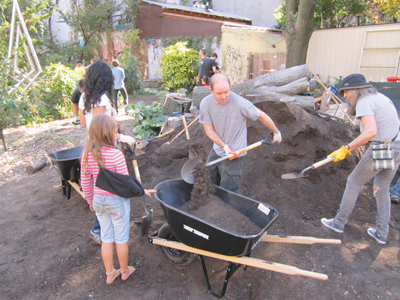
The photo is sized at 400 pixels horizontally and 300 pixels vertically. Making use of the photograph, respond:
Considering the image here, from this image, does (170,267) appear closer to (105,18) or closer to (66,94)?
(66,94)

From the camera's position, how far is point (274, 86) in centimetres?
694

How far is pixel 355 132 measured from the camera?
18.3 feet

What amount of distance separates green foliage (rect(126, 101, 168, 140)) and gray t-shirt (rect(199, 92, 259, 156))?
4.12 metres

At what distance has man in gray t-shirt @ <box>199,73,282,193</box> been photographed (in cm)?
278

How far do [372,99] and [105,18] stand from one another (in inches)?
695

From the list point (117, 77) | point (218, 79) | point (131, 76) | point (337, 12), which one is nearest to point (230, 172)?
point (218, 79)

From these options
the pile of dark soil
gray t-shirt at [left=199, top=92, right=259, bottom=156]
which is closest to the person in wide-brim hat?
gray t-shirt at [left=199, top=92, right=259, bottom=156]

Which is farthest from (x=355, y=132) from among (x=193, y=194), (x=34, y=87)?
(x=34, y=87)

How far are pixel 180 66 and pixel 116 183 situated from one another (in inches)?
420

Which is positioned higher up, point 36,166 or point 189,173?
point 189,173

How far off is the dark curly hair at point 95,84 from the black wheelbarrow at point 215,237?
1.12 meters

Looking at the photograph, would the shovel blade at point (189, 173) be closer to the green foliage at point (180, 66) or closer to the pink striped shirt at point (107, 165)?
the pink striped shirt at point (107, 165)

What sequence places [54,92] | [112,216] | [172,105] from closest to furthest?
[112,216] → [172,105] → [54,92]

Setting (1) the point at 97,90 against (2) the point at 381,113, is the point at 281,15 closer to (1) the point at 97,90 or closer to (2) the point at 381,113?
(2) the point at 381,113
